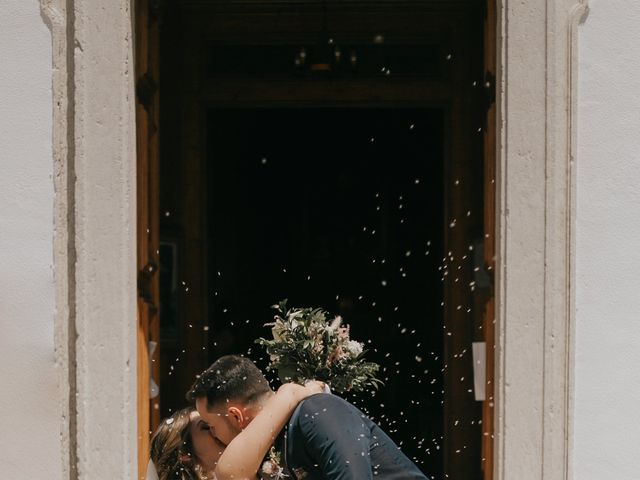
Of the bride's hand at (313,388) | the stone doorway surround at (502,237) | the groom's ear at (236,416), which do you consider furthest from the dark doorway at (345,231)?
the bride's hand at (313,388)

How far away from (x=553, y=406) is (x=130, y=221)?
84.4 inches

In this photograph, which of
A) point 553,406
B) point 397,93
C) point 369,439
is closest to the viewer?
point 369,439

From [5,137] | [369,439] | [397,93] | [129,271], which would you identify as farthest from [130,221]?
[397,93]

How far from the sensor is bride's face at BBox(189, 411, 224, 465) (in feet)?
14.8

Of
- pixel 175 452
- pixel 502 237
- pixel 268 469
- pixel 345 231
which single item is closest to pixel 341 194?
pixel 345 231

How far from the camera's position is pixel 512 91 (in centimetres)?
454

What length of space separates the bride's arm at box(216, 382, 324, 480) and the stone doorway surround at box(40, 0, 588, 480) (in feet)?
2.81

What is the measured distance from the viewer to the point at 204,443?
14.8 ft

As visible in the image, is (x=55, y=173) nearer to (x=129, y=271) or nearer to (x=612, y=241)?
(x=129, y=271)

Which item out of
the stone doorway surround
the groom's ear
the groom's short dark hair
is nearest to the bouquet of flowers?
the groom's short dark hair

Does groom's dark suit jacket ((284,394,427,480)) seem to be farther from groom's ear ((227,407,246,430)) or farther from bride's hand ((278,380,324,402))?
groom's ear ((227,407,246,430))

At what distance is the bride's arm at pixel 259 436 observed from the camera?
381 centimetres

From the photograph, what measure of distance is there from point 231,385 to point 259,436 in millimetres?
356

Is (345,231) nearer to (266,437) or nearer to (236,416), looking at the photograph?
(236,416)
